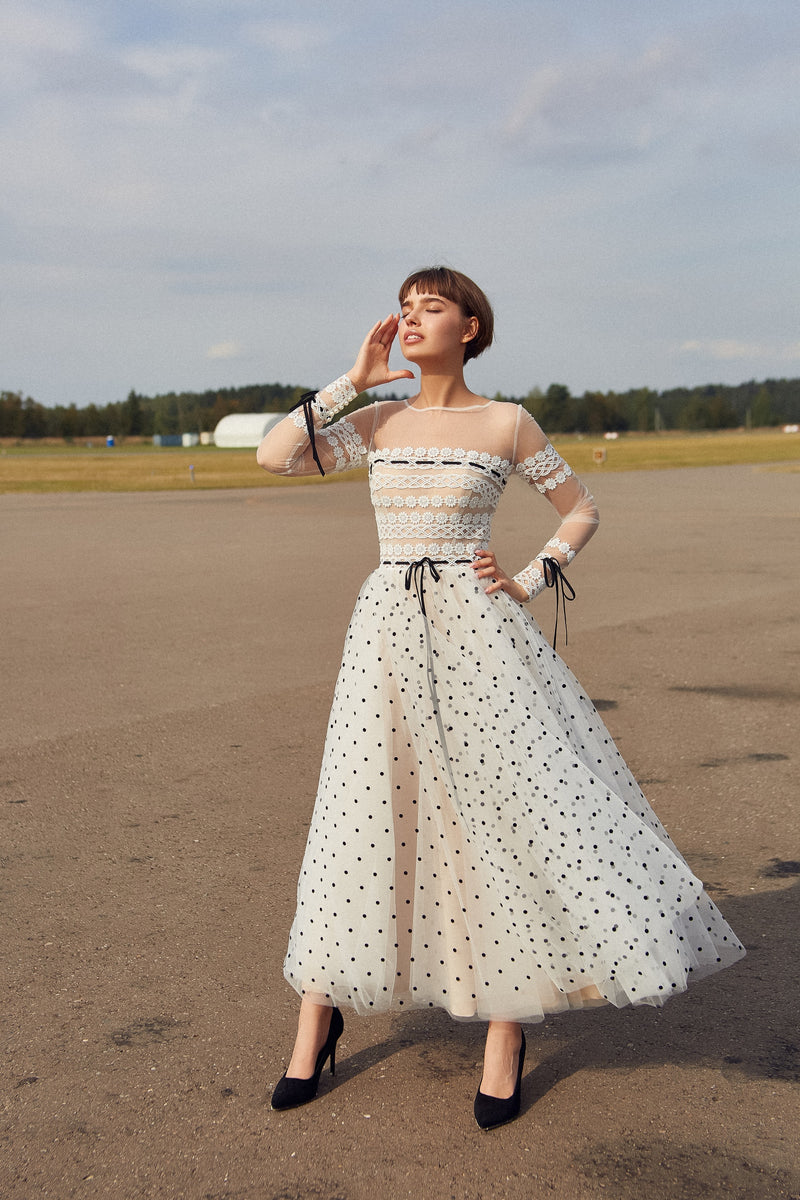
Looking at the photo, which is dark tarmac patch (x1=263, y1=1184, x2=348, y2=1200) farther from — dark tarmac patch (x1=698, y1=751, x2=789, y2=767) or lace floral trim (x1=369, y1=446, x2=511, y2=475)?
dark tarmac patch (x1=698, y1=751, x2=789, y2=767)

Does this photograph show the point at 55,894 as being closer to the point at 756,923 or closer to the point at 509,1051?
the point at 509,1051

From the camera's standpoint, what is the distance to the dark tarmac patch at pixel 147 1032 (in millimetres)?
3385

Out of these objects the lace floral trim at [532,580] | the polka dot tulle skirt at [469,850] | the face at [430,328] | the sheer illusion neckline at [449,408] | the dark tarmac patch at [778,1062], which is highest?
the face at [430,328]

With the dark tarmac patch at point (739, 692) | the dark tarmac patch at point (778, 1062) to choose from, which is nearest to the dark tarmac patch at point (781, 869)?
the dark tarmac patch at point (778, 1062)

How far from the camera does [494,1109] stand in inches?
117

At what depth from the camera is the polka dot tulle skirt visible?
118 inches

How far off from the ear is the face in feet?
0.04

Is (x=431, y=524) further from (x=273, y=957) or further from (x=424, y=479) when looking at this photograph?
(x=273, y=957)

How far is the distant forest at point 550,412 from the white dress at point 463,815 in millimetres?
140579

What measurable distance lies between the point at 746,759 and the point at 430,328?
12.4 feet

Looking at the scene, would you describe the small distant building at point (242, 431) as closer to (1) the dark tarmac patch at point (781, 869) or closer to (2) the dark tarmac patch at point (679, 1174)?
(1) the dark tarmac patch at point (781, 869)

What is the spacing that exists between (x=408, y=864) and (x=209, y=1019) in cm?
88

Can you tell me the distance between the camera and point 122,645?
31.2 ft

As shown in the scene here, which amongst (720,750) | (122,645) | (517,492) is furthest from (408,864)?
(517,492)
